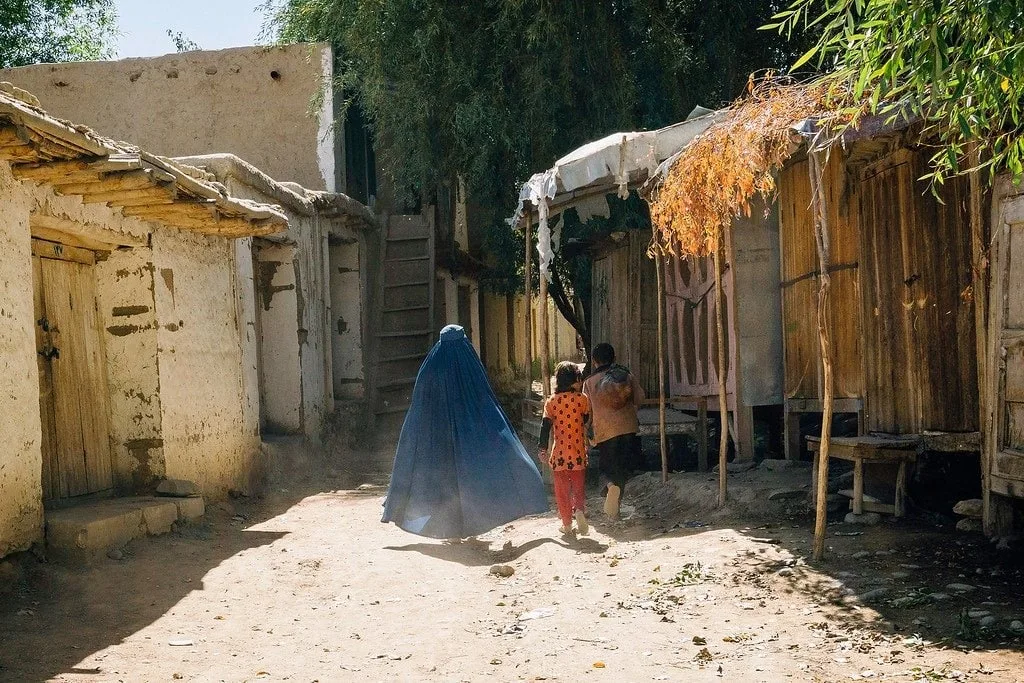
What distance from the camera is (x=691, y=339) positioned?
34.9 feet

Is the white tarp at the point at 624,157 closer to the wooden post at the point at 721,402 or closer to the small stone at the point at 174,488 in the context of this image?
the wooden post at the point at 721,402

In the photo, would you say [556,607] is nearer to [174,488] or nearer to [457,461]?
[457,461]

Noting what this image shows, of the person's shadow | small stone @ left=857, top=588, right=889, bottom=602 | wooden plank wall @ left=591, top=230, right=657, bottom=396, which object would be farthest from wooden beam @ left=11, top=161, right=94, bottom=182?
wooden plank wall @ left=591, top=230, right=657, bottom=396

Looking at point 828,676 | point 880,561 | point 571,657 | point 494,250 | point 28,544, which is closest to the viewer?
point 828,676

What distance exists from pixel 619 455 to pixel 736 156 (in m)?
2.78

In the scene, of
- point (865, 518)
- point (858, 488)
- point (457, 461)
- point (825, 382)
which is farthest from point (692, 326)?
point (825, 382)

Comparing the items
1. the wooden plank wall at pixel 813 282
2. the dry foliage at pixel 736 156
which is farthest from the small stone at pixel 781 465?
the dry foliage at pixel 736 156

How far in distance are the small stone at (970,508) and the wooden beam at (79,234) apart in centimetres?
596

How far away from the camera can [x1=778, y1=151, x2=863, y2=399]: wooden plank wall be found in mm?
7871

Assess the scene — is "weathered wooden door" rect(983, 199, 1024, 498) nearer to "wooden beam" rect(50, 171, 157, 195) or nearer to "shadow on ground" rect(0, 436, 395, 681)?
"shadow on ground" rect(0, 436, 395, 681)

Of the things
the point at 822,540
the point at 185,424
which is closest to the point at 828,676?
the point at 822,540

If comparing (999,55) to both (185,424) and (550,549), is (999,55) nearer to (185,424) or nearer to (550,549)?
(550,549)

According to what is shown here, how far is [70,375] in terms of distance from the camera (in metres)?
7.76

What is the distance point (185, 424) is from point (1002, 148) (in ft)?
21.1
